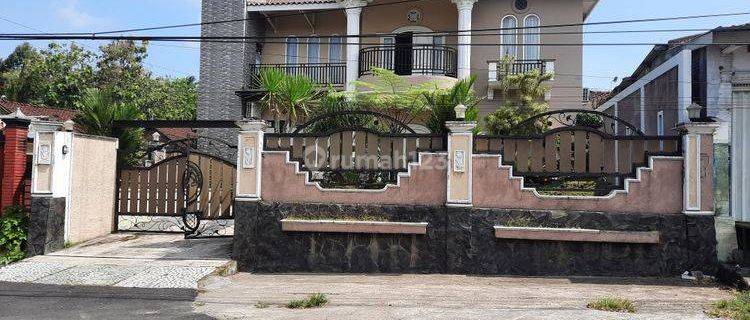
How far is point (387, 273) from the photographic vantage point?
9.68m

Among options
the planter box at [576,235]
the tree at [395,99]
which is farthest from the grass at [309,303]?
the tree at [395,99]

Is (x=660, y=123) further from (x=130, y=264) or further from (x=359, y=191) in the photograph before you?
(x=130, y=264)

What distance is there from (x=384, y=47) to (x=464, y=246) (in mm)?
10586

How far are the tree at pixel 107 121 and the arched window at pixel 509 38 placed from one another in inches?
462

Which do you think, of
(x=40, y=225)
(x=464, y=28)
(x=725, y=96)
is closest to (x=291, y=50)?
(x=464, y=28)

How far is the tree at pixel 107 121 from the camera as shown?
1266 cm

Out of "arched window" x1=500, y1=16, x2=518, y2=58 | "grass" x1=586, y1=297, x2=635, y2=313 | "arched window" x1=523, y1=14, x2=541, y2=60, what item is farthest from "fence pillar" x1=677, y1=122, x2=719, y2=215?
"arched window" x1=500, y1=16, x2=518, y2=58

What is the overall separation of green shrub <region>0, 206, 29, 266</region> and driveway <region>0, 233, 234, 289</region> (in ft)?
1.72

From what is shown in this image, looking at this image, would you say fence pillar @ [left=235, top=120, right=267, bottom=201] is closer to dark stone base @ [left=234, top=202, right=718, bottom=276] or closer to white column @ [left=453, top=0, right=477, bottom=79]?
dark stone base @ [left=234, top=202, right=718, bottom=276]

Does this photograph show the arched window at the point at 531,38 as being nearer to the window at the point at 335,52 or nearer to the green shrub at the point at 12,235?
the window at the point at 335,52

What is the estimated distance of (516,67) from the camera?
1822 cm

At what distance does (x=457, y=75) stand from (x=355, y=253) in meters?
9.97

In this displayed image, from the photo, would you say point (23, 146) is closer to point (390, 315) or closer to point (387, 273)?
point (387, 273)

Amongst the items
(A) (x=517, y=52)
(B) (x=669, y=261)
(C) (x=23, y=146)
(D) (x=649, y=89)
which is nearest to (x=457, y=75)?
(A) (x=517, y=52)
